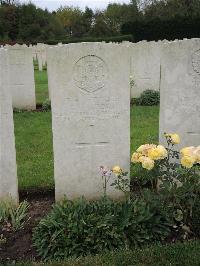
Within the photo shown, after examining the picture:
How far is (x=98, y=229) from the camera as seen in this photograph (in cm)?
405

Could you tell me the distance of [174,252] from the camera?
384 centimetres

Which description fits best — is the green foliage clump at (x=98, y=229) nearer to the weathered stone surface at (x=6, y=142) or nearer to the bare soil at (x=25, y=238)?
the bare soil at (x=25, y=238)

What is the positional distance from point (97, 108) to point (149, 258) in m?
1.76

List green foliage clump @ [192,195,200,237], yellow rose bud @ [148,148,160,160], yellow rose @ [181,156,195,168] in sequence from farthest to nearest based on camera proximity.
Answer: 1. green foliage clump @ [192,195,200,237]
2. yellow rose bud @ [148,148,160,160]
3. yellow rose @ [181,156,195,168]

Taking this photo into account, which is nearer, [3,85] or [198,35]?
[3,85]

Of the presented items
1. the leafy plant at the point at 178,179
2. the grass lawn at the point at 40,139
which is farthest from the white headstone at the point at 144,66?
the leafy plant at the point at 178,179

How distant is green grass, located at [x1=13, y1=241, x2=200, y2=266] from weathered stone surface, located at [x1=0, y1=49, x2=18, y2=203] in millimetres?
1239

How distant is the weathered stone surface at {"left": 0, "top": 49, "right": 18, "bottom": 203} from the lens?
15.1 ft

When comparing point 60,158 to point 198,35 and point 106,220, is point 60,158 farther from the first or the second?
point 198,35

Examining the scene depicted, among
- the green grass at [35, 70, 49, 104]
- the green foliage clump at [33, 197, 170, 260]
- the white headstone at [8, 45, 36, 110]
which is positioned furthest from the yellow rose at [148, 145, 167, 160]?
Answer: the green grass at [35, 70, 49, 104]

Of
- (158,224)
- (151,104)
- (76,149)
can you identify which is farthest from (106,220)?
(151,104)

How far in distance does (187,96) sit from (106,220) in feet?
5.93

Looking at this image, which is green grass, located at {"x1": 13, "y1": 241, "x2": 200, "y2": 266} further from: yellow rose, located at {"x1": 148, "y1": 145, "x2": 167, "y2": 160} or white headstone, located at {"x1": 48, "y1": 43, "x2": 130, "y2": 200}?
white headstone, located at {"x1": 48, "y1": 43, "x2": 130, "y2": 200}

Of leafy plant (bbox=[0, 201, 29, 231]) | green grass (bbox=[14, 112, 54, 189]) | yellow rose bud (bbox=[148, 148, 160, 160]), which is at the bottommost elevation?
leafy plant (bbox=[0, 201, 29, 231])
